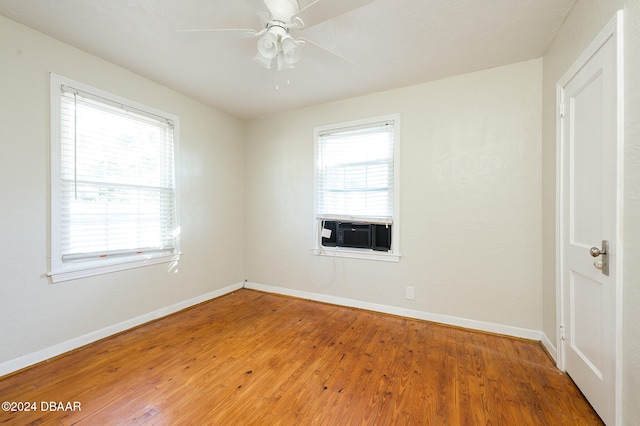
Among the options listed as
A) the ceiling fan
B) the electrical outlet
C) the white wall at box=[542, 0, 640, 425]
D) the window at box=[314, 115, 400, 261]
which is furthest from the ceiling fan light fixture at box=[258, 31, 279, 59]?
the electrical outlet

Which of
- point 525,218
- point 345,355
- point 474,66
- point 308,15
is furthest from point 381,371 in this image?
point 474,66

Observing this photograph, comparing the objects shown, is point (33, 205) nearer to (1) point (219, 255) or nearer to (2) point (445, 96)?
(1) point (219, 255)

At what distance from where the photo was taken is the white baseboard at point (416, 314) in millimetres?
2441

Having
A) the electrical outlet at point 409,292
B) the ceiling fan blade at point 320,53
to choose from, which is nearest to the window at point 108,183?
the ceiling fan blade at point 320,53

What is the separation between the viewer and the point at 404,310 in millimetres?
2949

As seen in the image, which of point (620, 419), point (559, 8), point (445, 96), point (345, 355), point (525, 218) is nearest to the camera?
point (620, 419)

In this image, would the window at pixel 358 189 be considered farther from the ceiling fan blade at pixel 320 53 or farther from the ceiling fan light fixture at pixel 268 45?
the ceiling fan light fixture at pixel 268 45

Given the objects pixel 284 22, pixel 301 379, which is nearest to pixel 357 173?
pixel 284 22

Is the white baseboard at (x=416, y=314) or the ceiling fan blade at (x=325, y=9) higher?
the ceiling fan blade at (x=325, y=9)

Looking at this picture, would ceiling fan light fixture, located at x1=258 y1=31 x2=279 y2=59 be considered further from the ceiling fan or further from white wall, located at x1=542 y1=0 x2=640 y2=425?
white wall, located at x1=542 y1=0 x2=640 y2=425

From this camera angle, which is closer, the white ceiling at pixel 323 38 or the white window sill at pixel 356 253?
the white ceiling at pixel 323 38

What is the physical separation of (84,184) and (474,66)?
154 inches

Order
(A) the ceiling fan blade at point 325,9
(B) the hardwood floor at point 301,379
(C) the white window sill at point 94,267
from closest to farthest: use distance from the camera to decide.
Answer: (A) the ceiling fan blade at point 325,9 < (B) the hardwood floor at point 301,379 < (C) the white window sill at point 94,267

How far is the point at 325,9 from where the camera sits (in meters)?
1.39
